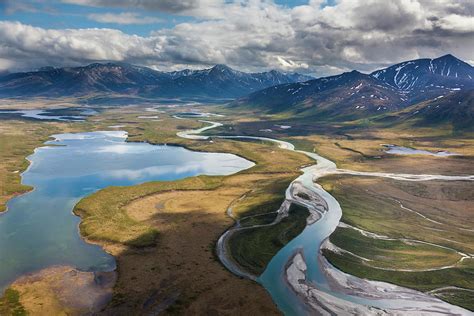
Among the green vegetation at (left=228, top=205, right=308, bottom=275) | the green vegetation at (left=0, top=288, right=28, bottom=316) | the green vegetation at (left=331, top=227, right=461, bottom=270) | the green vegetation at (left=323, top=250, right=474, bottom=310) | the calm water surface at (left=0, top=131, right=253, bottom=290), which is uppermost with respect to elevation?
the calm water surface at (left=0, top=131, right=253, bottom=290)

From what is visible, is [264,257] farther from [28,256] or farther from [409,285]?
[28,256]

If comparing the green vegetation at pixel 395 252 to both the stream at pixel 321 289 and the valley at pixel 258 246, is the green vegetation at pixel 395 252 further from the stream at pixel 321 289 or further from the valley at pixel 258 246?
the stream at pixel 321 289

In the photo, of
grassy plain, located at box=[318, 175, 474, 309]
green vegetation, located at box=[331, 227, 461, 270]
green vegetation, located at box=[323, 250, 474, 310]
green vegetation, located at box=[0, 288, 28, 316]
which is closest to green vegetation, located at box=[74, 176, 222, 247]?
green vegetation, located at box=[0, 288, 28, 316]

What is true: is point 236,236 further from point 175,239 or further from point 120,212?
point 120,212

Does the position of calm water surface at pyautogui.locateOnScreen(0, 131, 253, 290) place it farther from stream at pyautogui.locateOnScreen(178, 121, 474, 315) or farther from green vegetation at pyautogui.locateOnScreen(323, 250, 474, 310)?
green vegetation at pyautogui.locateOnScreen(323, 250, 474, 310)

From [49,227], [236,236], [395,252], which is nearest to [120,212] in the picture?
[49,227]

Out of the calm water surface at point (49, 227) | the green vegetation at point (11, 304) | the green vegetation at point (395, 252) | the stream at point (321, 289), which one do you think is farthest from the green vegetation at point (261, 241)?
the green vegetation at point (11, 304)
